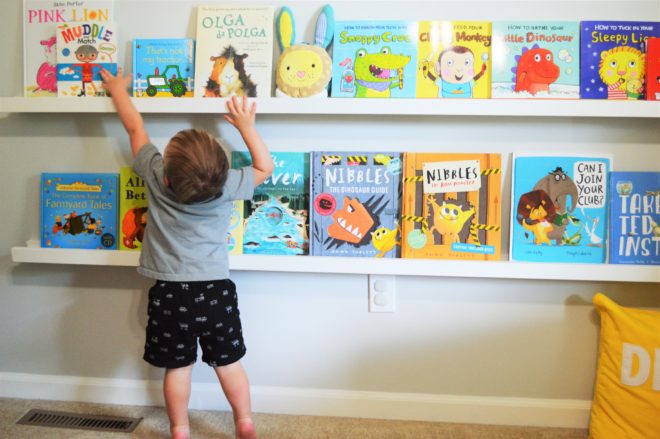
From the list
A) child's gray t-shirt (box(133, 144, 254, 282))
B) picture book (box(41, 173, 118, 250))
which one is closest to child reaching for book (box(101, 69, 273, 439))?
child's gray t-shirt (box(133, 144, 254, 282))

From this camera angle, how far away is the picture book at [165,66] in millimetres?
1473

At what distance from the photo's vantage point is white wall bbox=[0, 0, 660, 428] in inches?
57.1

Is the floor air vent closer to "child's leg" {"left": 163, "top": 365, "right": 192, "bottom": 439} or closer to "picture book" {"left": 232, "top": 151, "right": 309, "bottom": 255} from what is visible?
"child's leg" {"left": 163, "top": 365, "right": 192, "bottom": 439}

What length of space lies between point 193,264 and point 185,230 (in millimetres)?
92

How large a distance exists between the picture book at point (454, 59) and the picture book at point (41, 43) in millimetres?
1026

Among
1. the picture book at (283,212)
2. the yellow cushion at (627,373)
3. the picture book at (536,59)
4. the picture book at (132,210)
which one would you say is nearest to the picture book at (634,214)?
the yellow cushion at (627,373)

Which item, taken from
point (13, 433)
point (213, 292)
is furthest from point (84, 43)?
point (13, 433)

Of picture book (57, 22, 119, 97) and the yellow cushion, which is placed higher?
picture book (57, 22, 119, 97)

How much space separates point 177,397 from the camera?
4.53 feet

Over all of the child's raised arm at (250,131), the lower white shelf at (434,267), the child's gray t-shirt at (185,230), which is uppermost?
the child's raised arm at (250,131)

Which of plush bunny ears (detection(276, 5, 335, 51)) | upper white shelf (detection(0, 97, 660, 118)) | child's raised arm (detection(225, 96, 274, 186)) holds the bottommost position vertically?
child's raised arm (detection(225, 96, 274, 186))

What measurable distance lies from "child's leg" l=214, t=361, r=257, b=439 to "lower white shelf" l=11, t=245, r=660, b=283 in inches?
11.2

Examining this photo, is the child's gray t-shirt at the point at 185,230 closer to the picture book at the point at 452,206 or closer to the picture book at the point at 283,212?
the picture book at the point at 283,212

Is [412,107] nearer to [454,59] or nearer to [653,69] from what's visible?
[454,59]
